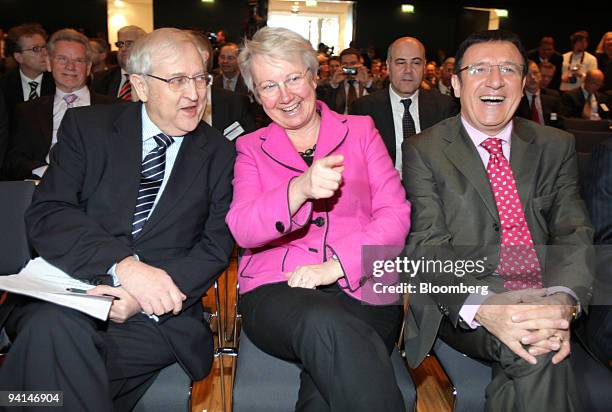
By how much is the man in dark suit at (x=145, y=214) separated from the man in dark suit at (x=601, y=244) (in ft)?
4.34

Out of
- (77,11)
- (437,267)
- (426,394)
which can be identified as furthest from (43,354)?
(77,11)

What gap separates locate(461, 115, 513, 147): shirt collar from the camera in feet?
7.57

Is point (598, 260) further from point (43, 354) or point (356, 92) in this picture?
point (356, 92)

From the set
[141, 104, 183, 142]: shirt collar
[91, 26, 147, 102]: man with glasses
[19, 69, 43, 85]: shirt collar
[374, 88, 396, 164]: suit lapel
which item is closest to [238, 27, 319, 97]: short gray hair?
[141, 104, 183, 142]: shirt collar

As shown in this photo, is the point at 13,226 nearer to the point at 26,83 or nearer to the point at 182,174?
the point at 182,174

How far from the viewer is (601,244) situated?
2172 mm

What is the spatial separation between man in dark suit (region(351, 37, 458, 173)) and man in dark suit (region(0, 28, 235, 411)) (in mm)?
2349

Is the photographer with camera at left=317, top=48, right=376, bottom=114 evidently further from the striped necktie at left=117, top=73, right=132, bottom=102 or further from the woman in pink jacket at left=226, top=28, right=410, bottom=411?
the woman in pink jacket at left=226, top=28, right=410, bottom=411

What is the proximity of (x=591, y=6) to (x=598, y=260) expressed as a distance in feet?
53.1

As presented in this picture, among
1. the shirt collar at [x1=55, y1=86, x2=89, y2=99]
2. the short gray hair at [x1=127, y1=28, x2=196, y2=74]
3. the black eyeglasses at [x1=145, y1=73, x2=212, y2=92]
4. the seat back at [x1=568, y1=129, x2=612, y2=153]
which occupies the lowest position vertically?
the seat back at [x1=568, y1=129, x2=612, y2=153]

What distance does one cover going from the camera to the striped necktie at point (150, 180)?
2193 millimetres

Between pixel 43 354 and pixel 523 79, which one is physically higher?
pixel 523 79

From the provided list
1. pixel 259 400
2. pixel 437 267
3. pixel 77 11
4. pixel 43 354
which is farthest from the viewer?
pixel 77 11

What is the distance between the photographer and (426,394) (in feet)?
9.04
